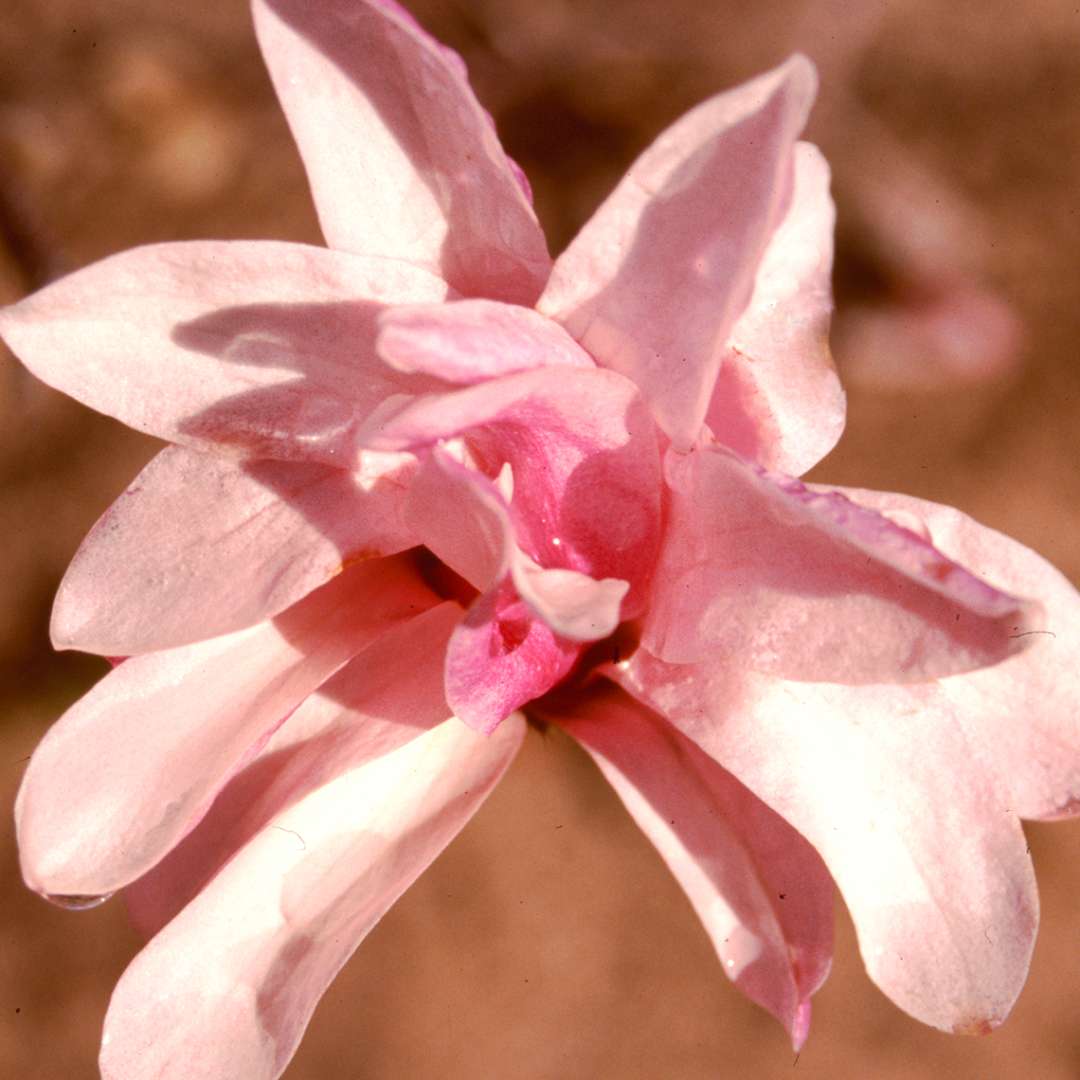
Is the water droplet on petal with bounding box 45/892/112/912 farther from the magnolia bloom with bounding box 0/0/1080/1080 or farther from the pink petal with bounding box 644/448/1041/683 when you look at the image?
the pink petal with bounding box 644/448/1041/683

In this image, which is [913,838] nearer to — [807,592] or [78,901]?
[807,592]

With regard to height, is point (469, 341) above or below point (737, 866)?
above

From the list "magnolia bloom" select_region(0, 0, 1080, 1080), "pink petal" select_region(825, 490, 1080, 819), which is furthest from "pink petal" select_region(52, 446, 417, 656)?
"pink petal" select_region(825, 490, 1080, 819)

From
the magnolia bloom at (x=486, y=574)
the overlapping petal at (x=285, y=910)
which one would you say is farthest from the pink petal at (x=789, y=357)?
the overlapping petal at (x=285, y=910)

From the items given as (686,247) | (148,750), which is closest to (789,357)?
(686,247)

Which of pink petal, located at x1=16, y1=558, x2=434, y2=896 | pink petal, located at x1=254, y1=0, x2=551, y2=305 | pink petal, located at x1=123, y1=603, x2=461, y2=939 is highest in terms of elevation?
pink petal, located at x1=254, y1=0, x2=551, y2=305

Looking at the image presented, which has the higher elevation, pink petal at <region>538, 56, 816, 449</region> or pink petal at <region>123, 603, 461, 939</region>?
pink petal at <region>538, 56, 816, 449</region>

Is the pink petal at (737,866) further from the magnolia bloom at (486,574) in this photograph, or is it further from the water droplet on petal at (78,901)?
the water droplet on petal at (78,901)
